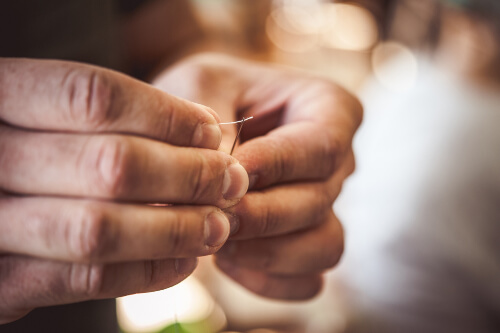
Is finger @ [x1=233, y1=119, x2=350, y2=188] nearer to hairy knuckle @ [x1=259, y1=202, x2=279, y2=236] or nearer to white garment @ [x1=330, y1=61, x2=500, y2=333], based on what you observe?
hairy knuckle @ [x1=259, y1=202, x2=279, y2=236]

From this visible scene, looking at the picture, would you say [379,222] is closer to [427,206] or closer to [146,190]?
[427,206]

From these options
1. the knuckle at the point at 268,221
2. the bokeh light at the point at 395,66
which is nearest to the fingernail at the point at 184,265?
the knuckle at the point at 268,221

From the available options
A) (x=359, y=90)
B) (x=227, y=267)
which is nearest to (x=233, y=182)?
(x=227, y=267)

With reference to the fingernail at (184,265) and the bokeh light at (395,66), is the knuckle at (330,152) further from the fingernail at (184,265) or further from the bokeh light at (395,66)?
the bokeh light at (395,66)

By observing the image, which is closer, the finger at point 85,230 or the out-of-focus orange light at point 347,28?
the finger at point 85,230

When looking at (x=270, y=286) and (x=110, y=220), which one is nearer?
(x=110, y=220)

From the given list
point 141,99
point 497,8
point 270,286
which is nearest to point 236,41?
point 497,8
